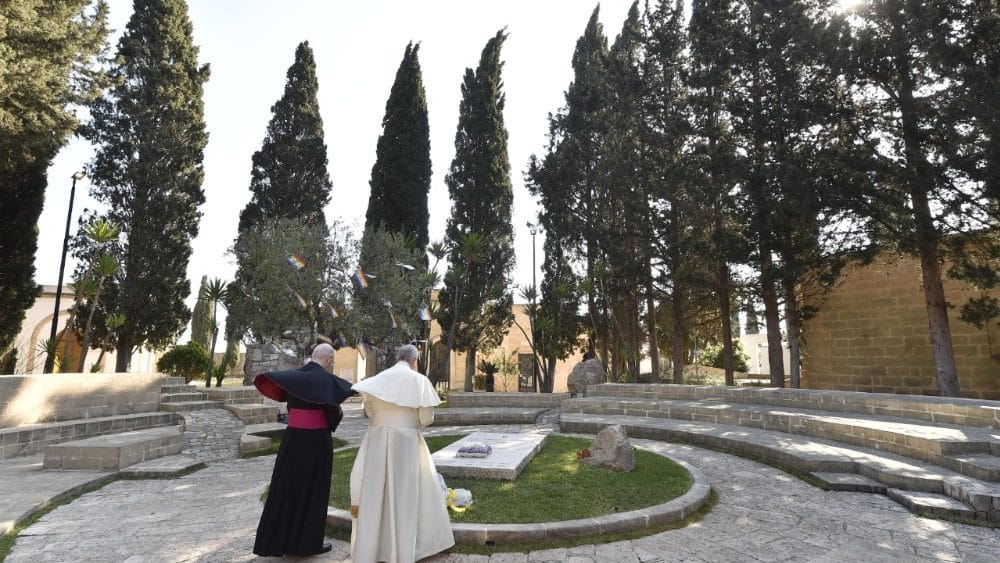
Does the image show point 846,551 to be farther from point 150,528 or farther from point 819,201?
point 819,201

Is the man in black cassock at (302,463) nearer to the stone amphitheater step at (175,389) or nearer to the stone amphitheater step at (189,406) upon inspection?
the stone amphitheater step at (189,406)

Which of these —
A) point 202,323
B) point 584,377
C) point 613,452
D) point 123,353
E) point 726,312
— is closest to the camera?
point 613,452

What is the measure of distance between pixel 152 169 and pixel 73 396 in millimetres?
11521

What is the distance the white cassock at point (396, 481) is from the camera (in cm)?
374

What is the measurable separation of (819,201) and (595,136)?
10.1 m

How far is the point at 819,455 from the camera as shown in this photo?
7.00 metres

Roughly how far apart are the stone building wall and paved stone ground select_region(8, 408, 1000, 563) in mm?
9686

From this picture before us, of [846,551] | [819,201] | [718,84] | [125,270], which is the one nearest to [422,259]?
[125,270]

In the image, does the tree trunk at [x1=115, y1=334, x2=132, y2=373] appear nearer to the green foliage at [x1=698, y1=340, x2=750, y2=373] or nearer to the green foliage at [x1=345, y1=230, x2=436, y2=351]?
the green foliage at [x1=345, y1=230, x2=436, y2=351]

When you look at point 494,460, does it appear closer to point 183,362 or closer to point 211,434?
point 211,434

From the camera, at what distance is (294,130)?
2306cm

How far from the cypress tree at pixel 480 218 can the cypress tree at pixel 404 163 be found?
1.44 metres

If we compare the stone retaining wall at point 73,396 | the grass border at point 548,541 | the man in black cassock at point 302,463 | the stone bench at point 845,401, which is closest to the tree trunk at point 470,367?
the stone bench at point 845,401

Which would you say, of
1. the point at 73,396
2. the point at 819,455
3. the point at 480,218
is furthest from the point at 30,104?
the point at 819,455
